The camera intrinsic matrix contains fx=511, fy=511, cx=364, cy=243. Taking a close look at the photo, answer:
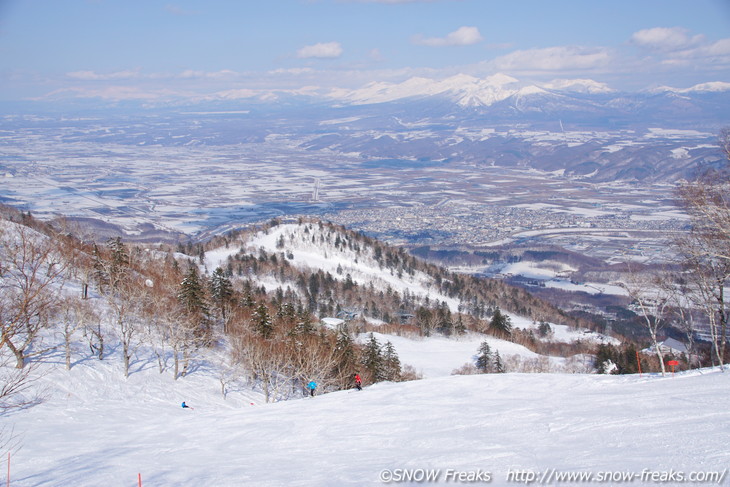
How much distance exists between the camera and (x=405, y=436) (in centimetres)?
1402

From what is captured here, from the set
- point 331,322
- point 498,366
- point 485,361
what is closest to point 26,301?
point 498,366

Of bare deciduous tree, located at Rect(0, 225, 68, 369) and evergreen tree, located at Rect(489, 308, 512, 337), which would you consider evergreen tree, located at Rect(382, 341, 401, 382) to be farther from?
evergreen tree, located at Rect(489, 308, 512, 337)

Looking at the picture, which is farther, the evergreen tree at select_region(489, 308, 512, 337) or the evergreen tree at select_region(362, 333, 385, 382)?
the evergreen tree at select_region(489, 308, 512, 337)

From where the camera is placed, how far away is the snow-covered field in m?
10.3

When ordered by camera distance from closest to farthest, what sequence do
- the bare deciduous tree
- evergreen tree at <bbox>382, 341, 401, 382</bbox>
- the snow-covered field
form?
the snow-covered field, the bare deciduous tree, evergreen tree at <bbox>382, 341, 401, 382</bbox>

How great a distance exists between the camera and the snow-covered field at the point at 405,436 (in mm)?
10336

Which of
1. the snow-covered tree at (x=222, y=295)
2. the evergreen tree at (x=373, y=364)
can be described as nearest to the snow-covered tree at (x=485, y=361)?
the evergreen tree at (x=373, y=364)

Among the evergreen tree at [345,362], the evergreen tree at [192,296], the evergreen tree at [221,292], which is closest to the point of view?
the evergreen tree at [345,362]

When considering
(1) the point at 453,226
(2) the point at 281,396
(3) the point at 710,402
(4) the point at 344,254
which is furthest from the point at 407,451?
(1) the point at 453,226

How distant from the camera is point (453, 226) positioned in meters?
189

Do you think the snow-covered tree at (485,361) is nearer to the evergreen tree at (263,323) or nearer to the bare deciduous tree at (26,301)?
the evergreen tree at (263,323)

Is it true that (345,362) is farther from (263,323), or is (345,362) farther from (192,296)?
(192,296)

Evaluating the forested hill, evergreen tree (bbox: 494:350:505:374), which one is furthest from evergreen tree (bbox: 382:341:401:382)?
the forested hill

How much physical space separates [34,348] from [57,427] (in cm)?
1235
